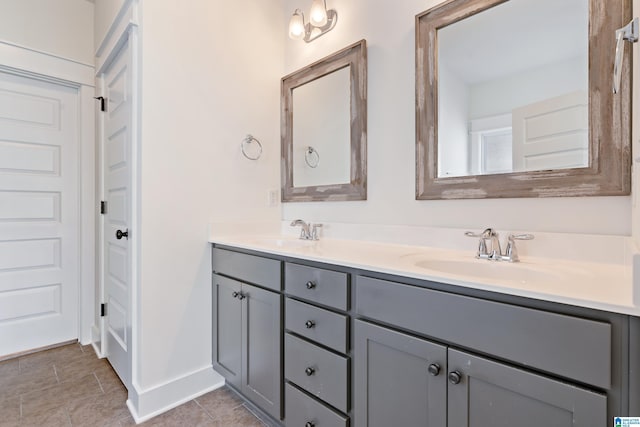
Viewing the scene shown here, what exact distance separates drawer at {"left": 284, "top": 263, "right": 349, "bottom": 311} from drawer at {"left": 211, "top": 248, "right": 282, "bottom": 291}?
0.07 metres

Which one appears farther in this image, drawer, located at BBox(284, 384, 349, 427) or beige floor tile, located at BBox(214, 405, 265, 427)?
beige floor tile, located at BBox(214, 405, 265, 427)

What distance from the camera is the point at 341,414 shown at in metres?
1.15

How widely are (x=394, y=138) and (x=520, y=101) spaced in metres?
0.54

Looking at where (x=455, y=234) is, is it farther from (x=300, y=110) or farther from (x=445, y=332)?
(x=300, y=110)

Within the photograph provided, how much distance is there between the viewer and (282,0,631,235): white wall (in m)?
1.33

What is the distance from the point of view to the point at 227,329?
5.71 ft

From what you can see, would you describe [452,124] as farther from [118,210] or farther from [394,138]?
[118,210]

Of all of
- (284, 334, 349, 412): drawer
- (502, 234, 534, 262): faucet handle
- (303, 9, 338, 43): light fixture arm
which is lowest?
(284, 334, 349, 412): drawer

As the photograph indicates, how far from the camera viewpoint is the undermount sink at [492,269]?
1.05 meters

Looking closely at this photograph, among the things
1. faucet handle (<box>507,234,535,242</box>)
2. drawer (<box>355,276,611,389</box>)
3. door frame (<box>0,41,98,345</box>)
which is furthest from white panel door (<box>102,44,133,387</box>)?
faucet handle (<box>507,234,535,242</box>)

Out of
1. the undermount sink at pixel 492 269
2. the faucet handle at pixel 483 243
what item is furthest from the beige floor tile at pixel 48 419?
the faucet handle at pixel 483 243

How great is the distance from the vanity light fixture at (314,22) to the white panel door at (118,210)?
3.16ft

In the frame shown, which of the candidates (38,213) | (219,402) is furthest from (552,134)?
(38,213)

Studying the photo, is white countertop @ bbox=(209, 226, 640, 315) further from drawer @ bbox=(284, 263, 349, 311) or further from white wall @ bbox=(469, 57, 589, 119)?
white wall @ bbox=(469, 57, 589, 119)
